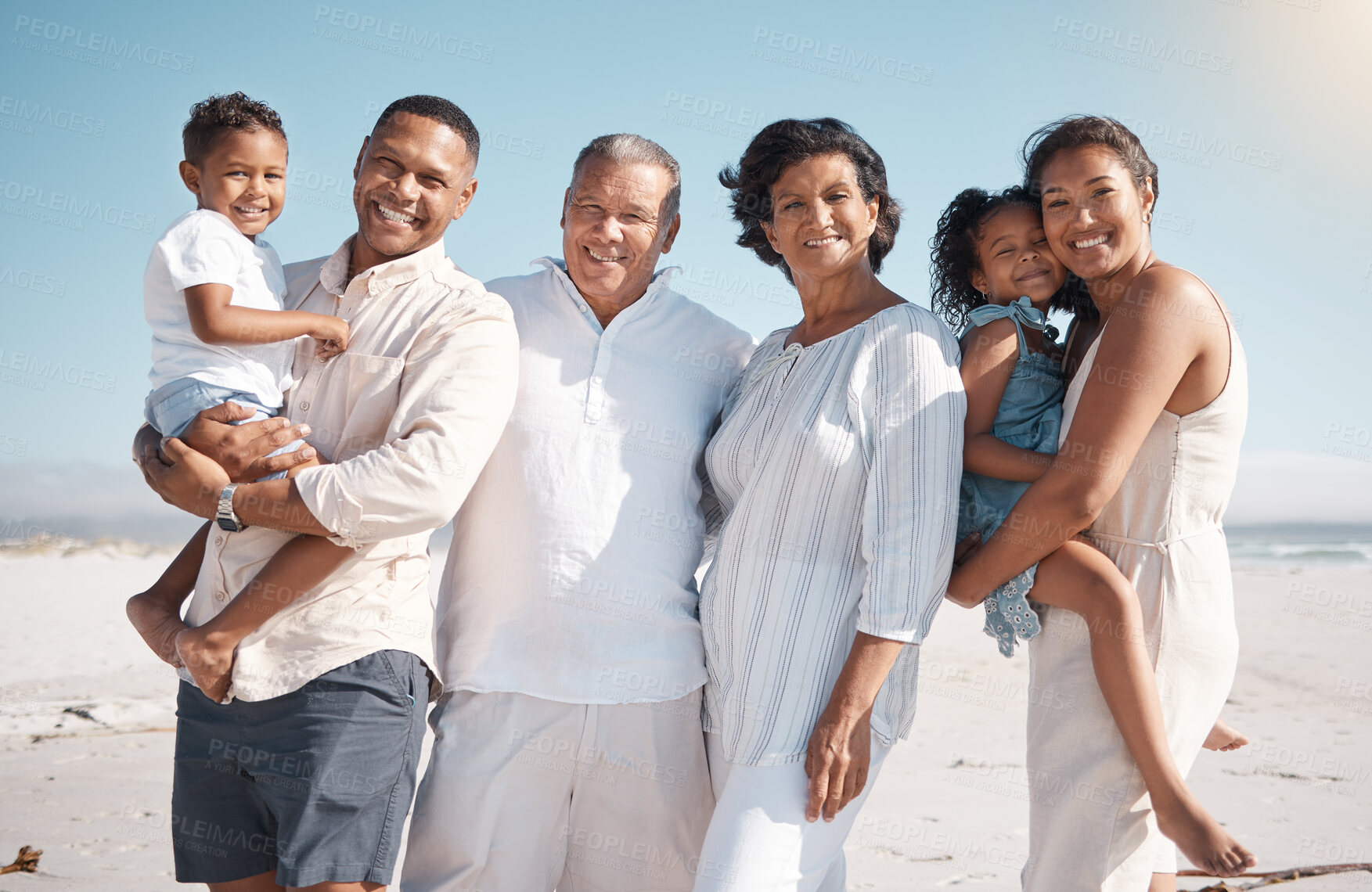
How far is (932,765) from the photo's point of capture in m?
6.41

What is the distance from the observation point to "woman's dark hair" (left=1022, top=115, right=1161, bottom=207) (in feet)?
7.91

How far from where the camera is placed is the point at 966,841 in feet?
16.5

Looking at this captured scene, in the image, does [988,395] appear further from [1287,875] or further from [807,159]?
[1287,875]

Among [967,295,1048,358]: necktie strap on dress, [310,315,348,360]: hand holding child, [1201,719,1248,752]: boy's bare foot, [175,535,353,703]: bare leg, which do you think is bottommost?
[1201,719,1248,752]: boy's bare foot

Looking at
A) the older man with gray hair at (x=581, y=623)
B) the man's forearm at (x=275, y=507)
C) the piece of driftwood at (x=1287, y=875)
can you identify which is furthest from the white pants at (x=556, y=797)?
the piece of driftwood at (x=1287, y=875)

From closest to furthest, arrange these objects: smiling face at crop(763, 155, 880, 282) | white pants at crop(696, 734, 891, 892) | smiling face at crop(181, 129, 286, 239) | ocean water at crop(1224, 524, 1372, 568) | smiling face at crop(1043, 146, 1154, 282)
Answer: white pants at crop(696, 734, 891, 892) < smiling face at crop(1043, 146, 1154, 282) < smiling face at crop(181, 129, 286, 239) < smiling face at crop(763, 155, 880, 282) < ocean water at crop(1224, 524, 1372, 568)

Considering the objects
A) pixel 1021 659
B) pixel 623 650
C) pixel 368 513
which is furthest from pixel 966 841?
pixel 1021 659

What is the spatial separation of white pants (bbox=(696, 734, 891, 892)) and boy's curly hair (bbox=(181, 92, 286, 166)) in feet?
7.20

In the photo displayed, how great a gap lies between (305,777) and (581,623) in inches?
29.8

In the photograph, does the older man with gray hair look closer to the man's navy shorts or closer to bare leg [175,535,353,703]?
→ the man's navy shorts

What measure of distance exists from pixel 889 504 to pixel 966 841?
3585 millimetres

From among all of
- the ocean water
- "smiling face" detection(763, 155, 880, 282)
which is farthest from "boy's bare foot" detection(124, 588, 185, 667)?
the ocean water

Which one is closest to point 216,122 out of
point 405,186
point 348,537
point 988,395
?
point 405,186

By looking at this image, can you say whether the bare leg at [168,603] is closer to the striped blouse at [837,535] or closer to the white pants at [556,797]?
the white pants at [556,797]
